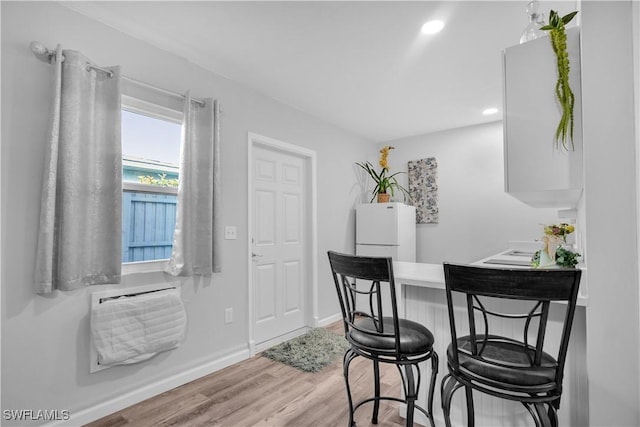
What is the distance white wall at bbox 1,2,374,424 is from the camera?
1671 mm

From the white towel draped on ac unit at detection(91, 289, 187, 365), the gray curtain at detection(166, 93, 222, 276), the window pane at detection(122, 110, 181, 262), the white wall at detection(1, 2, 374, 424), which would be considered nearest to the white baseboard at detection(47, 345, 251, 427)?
the white wall at detection(1, 2, 374, 424)

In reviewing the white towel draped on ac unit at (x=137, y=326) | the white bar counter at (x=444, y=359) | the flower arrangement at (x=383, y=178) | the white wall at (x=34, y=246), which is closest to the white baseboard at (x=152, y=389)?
the white wall at (x=34, y=246)

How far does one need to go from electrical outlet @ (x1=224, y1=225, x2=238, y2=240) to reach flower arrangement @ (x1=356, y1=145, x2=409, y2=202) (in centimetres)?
226

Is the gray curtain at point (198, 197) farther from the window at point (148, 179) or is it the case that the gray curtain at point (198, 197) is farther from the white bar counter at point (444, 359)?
the white bar counter at point (444, 359)

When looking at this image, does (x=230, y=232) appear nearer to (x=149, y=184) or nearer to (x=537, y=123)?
(x=149, y=184)

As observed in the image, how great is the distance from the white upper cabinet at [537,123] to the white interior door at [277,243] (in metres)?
2.23

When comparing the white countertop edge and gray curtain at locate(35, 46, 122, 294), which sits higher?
gray curtain at locate(35, 46, 122, 294)

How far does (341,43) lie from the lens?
226 centimetres

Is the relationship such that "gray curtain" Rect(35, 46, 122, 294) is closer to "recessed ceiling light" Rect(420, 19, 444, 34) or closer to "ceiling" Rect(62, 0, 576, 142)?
"ceiling" Rect(62, 0, 576, 142)

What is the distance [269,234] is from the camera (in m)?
3.28

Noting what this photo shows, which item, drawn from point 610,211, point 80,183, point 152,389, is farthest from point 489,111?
point 152,389

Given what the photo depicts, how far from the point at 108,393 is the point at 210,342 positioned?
729mm

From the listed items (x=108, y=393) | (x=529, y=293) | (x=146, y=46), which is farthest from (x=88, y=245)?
(x=529, y=293)

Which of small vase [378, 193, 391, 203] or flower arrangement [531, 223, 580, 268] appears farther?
small vase [378, 193, 391, 203]
